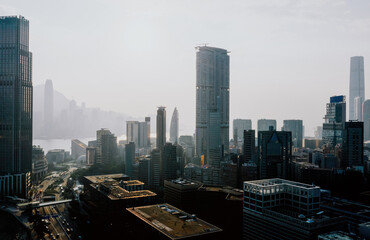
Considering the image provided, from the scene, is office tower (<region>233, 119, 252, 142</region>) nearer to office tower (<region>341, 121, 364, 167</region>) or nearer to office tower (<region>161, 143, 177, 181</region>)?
office tower (<region>341, 121, 364, 167</region>)

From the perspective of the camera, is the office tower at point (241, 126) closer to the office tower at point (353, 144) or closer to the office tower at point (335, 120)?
the office tower at point (335, 120)

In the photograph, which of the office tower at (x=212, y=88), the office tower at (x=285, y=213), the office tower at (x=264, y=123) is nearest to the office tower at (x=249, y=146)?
the office tower at (x=212, y=88)

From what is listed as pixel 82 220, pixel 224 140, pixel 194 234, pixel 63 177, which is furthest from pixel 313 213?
pixel 224 140

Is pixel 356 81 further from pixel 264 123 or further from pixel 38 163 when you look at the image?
pixel 38 163

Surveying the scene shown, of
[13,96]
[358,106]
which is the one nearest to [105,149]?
[13,96]

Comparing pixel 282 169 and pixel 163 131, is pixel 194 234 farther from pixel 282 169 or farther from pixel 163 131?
pixel 163 131

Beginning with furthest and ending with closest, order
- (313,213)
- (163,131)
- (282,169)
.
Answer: (163,131)
(282,169)
(313,213)
